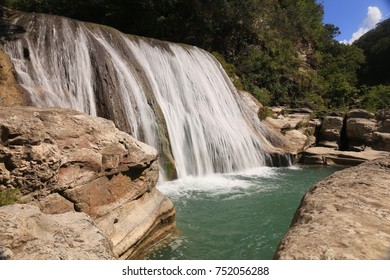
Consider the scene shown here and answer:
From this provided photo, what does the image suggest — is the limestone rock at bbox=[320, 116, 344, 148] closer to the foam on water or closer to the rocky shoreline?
the rocky shoreline

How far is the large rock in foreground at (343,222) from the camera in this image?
201 cm

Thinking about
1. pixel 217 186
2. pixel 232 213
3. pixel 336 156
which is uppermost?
pixel 336 156

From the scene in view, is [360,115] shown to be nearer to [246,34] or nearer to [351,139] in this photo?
[351,139]

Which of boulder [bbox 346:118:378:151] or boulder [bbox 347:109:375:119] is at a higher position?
boulder [bbox 347:109:375:119]

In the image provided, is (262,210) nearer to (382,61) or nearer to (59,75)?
(59,75)

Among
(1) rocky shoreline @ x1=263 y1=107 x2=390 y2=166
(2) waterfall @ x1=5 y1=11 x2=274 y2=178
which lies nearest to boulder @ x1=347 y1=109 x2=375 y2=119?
(1) rocky shoreline @ x1=263 y1=107 x2=390 y2=166

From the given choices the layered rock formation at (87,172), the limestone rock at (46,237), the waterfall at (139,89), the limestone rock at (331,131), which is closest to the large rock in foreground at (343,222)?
the limestone rock at (46,237)

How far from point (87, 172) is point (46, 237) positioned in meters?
1.69

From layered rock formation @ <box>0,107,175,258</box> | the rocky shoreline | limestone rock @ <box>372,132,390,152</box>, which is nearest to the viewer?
layered rock formation @ <box>0,107,175,258</box>

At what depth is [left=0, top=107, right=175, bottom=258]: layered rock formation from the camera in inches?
Answer: 157

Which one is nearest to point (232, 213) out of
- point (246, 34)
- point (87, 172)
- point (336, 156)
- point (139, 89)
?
point (87, 172)

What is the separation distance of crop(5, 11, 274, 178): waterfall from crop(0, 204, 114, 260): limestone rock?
513 centimetres

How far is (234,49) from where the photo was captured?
70.9 feet

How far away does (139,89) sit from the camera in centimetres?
992
